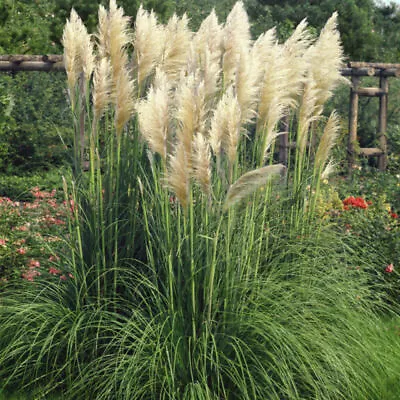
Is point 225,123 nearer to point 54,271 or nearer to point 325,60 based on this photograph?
point 325,60

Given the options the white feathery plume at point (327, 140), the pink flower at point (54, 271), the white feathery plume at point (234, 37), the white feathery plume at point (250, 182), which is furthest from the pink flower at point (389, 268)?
the white feathery plume at point (250, 182)

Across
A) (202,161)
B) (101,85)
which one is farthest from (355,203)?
(202,161)

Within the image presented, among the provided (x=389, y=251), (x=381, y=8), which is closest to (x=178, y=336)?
(x=389, y=251)

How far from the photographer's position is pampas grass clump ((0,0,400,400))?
4.04 meters

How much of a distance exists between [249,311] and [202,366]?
50 cm

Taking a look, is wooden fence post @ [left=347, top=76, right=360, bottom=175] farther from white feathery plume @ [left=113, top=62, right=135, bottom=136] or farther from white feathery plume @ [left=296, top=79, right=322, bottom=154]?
white feathery plume @ [left=113, top=62, right=135, bottom=136]

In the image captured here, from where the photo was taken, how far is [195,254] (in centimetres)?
430

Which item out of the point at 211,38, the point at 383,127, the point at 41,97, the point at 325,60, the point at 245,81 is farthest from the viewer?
the point at 41,97

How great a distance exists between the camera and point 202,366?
13.1 ft

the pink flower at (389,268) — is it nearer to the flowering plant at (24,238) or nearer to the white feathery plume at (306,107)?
the white feathery plume at (306,107)

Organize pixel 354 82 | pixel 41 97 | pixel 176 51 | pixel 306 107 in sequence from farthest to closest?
1. pixel 41 97
2. pixel 354 82
3. pixel 306 107
4. pixel 176 51

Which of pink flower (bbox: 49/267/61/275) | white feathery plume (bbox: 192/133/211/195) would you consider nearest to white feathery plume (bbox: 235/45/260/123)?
white feathery plume (bbox: 192/133/211/195)

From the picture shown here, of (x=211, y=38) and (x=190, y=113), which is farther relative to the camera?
(x=211, y=38)

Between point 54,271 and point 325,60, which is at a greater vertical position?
point 325,60
